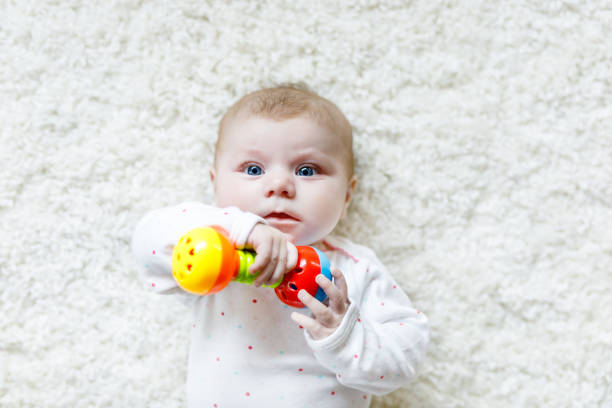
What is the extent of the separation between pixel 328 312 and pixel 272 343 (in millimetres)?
194

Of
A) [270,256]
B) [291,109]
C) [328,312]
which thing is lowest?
[328,312]

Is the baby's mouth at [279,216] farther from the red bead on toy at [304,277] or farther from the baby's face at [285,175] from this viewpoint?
the red bead on toy at [304,277]

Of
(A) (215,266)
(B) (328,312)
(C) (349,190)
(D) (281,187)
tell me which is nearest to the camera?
(A) (215,266)

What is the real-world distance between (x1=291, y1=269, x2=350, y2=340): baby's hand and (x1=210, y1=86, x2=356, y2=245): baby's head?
0.51 feet

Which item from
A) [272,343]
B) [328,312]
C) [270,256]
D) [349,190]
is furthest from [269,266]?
[349,190]

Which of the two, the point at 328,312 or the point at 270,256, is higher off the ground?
the point at 270,256

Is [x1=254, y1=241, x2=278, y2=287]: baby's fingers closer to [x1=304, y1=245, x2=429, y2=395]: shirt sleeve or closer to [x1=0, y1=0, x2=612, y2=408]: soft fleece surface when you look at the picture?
[x1=304, y1=245, x2=429, y2=395]: shirt sleeve

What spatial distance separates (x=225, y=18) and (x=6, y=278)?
28.8 inches

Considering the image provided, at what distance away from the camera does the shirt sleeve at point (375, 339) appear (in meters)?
0.95

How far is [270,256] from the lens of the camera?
0.87m

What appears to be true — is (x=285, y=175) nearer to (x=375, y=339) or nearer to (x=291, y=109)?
(x=291, y=109)

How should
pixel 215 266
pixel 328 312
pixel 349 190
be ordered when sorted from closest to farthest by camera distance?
pixel 215 266 < pixel 328 312 < pixel 349 190

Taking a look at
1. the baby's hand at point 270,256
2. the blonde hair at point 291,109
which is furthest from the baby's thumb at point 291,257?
the blonde hair at point 291,109

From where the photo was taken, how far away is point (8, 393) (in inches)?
47.1
